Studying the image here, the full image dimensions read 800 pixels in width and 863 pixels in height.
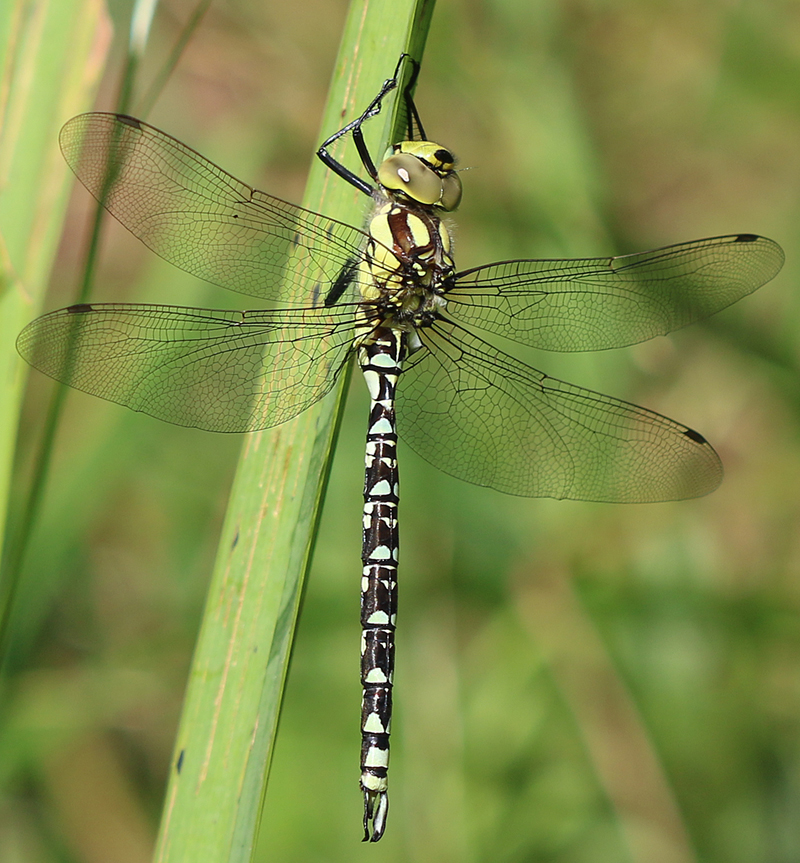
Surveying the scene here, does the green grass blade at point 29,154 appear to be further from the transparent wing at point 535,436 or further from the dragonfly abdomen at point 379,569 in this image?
the transparent wing at point 535,436

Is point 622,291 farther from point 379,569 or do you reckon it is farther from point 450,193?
point 379,569

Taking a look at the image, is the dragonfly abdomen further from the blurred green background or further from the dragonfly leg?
the blurred green background

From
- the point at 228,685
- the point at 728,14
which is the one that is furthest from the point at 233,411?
the point at 728,14

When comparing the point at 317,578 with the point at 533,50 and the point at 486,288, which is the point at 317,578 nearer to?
the point at 486,288

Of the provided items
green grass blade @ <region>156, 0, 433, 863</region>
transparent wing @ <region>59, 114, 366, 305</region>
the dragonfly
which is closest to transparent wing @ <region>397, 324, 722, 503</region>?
the dragonfly

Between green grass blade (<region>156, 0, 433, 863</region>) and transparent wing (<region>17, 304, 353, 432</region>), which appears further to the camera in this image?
transparent wing (<region>17, 304, 353, 432</region>)

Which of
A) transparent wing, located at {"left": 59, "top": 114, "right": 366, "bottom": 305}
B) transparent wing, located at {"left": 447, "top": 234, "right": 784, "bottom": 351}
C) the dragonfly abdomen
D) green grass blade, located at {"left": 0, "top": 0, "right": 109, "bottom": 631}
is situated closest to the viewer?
green grass blade, located at {"left": 0, "top": 0, "right": 109, "bottom": 631}

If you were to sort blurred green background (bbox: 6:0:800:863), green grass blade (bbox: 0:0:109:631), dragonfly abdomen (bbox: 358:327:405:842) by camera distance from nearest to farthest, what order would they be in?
green grass blade (bbox: 0:0:109:631)
dragonfly abdomen (bbox: 358:327:405:842)
blurred green background (bbox: 6:0:800:863)
